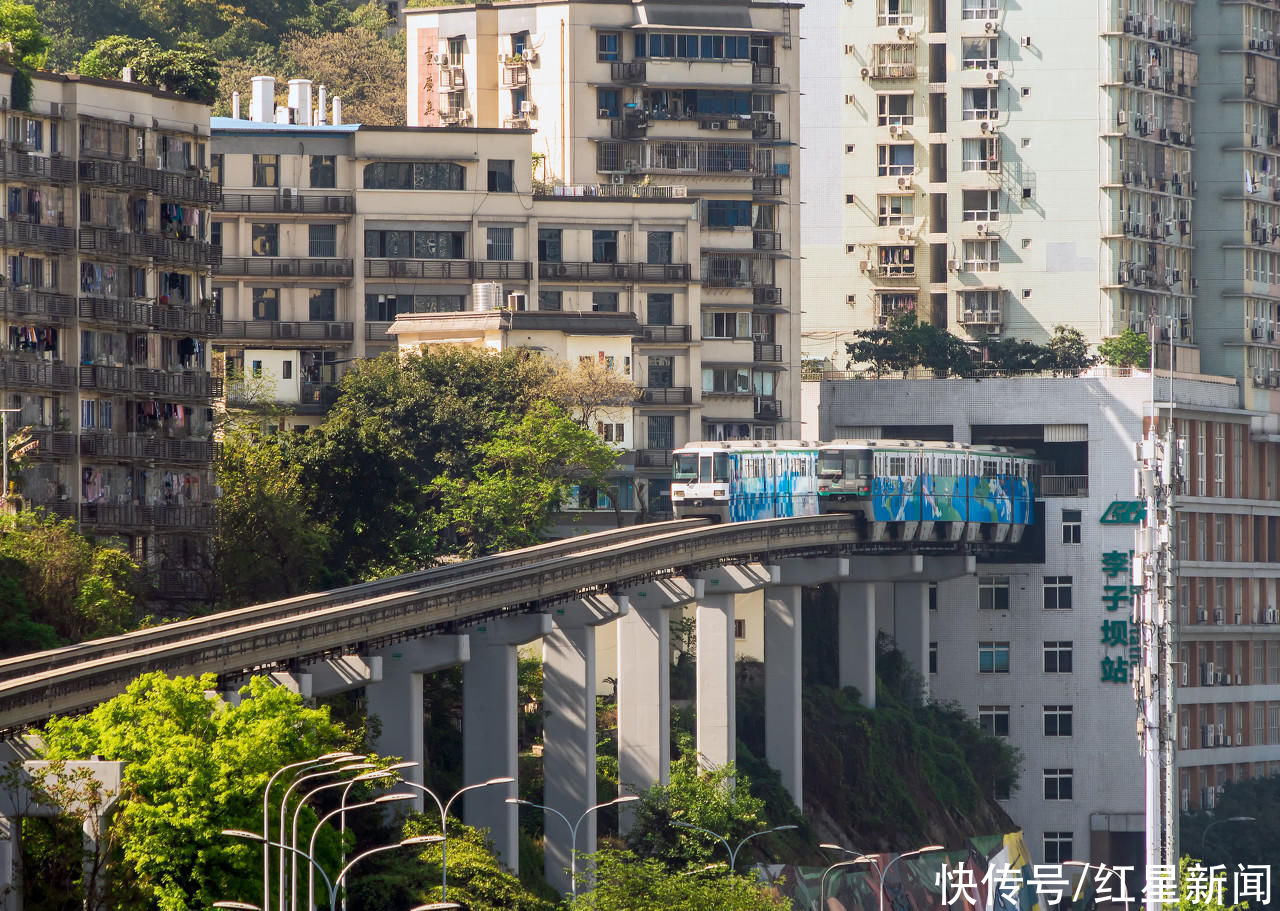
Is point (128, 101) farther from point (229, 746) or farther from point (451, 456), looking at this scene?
point (229, 746)

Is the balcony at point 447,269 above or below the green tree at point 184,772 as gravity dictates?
above

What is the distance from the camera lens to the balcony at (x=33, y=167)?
10575cm

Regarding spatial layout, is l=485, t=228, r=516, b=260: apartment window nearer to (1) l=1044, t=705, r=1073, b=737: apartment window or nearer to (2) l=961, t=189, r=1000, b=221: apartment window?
(1) l=1044, t=705, r=1073, b=737: apartment window

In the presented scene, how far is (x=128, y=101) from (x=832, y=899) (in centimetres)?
4357

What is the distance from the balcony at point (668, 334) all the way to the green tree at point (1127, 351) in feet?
103

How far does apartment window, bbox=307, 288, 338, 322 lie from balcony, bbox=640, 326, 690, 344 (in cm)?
1617

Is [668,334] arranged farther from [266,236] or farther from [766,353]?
[266,236]

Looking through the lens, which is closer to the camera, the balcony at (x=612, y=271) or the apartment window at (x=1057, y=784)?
the balcony at (x=612, y=271)

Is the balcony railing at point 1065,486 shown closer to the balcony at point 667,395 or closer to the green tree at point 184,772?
the balcony at point 667,395

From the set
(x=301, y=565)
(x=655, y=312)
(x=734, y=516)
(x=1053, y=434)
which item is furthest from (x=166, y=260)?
(x=1053, y=434)

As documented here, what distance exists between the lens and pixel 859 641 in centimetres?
14075

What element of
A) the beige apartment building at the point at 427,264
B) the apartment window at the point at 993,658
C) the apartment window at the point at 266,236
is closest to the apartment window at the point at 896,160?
the beige apartment building at the point at 427,264

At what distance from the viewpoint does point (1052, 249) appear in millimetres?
175125

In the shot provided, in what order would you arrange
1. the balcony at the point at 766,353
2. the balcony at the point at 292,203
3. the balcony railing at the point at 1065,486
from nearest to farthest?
Result: the balcony at the point at 292,203, the balcony railing at the point at 1065,486, the balcony at the point at 766,353
